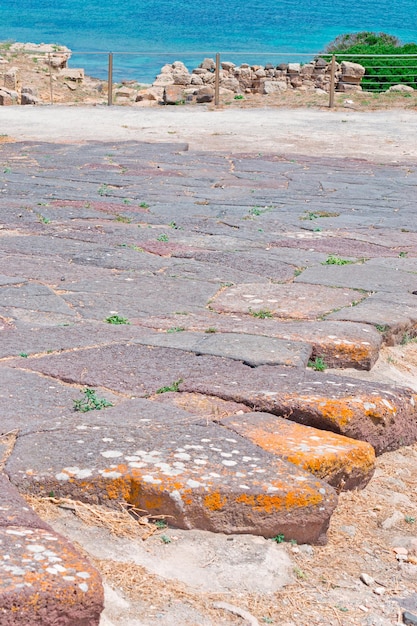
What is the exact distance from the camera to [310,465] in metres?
3.20

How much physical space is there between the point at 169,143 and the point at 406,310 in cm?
812

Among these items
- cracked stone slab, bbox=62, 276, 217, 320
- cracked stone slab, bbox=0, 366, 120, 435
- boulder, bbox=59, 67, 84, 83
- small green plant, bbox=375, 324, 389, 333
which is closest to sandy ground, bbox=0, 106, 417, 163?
cracked stone slab, bbox=62, 276, 217, 320

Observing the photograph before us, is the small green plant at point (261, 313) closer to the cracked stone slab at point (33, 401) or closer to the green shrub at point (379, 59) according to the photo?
the cracked stone slab at point (33, 401)

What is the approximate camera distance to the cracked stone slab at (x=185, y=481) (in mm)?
2918

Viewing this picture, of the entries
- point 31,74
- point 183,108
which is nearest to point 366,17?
point 31,74

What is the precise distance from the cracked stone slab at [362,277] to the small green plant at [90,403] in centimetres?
232

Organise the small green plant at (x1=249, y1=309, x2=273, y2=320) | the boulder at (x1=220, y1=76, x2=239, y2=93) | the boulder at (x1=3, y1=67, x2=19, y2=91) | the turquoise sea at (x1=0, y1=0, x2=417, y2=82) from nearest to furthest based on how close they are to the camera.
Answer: the small green plant at (x1=249, y1=309, x2=273, y2=320)
the boulder at (x1=3, y1=67, x2=19, y2=91)
the boulder at (x1=220, y1=76, x2=239, y2=93)
the turquoise sea at (x1=0, y1=0, x2=417, y2=82)

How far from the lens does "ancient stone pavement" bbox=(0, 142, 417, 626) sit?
293 cm

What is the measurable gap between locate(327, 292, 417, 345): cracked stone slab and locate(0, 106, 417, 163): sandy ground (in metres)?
6.98

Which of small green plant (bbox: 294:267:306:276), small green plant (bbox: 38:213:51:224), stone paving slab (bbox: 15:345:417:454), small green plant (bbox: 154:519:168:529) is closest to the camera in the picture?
small green plant (bbox: 154:519:168:529)

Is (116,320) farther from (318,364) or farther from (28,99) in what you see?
(28,99)

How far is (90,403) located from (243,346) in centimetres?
99

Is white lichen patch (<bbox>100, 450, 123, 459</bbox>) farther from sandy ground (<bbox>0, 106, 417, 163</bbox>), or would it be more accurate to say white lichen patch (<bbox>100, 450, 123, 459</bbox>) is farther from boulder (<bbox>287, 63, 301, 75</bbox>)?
boulder (<bbox>287, 63, 301, 75</bbox>)

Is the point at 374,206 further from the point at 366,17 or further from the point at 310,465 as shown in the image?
the point at 366,17
